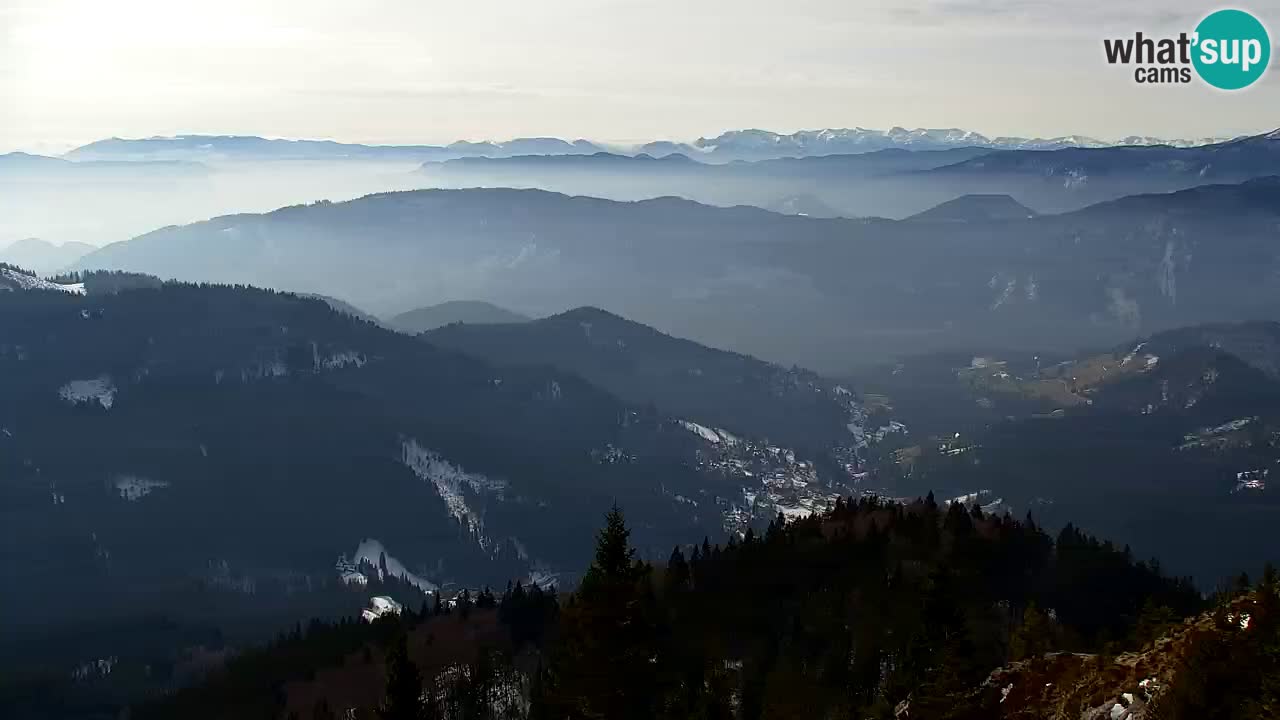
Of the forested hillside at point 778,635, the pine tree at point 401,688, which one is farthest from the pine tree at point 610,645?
the pine tree at point 401,688

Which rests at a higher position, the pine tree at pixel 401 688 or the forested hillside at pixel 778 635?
the pine tree at pixel 401 688

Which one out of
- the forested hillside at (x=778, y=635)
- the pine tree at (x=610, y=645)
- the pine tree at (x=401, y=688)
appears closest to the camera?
the pine tree at (x=401, y=688)

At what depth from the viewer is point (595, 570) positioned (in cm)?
3988

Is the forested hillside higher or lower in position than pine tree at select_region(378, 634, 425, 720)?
lower

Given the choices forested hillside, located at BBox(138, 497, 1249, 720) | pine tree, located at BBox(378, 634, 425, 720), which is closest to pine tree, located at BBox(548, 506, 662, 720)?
forested hillside, located at BBox(138, 497, 1249, 720)

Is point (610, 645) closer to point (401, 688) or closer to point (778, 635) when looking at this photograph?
point (401, 688)

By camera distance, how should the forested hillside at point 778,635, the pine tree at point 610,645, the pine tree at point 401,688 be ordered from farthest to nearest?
1. the forested hillside at point 778,635
2. the pine tree at point 610,645
3. the pine tree at point 401,688

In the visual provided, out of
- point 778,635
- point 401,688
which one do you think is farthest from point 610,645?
point 778,635

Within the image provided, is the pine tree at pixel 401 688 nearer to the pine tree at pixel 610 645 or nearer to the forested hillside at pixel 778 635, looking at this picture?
the forested hillside at pixel 778 635

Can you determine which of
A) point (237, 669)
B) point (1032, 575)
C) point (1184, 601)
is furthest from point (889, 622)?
point (237, 669)

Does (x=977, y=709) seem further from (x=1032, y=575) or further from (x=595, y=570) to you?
(x=1032, y=575)

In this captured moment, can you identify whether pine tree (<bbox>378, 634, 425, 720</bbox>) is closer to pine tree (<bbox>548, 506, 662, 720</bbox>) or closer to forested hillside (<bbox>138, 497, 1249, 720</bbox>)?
forested hillside (<bbox>138, 497, 1249, 720</bbox>)

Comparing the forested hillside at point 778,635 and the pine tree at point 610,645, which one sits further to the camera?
the forested hillside at point 778,635

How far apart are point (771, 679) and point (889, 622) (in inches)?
685
